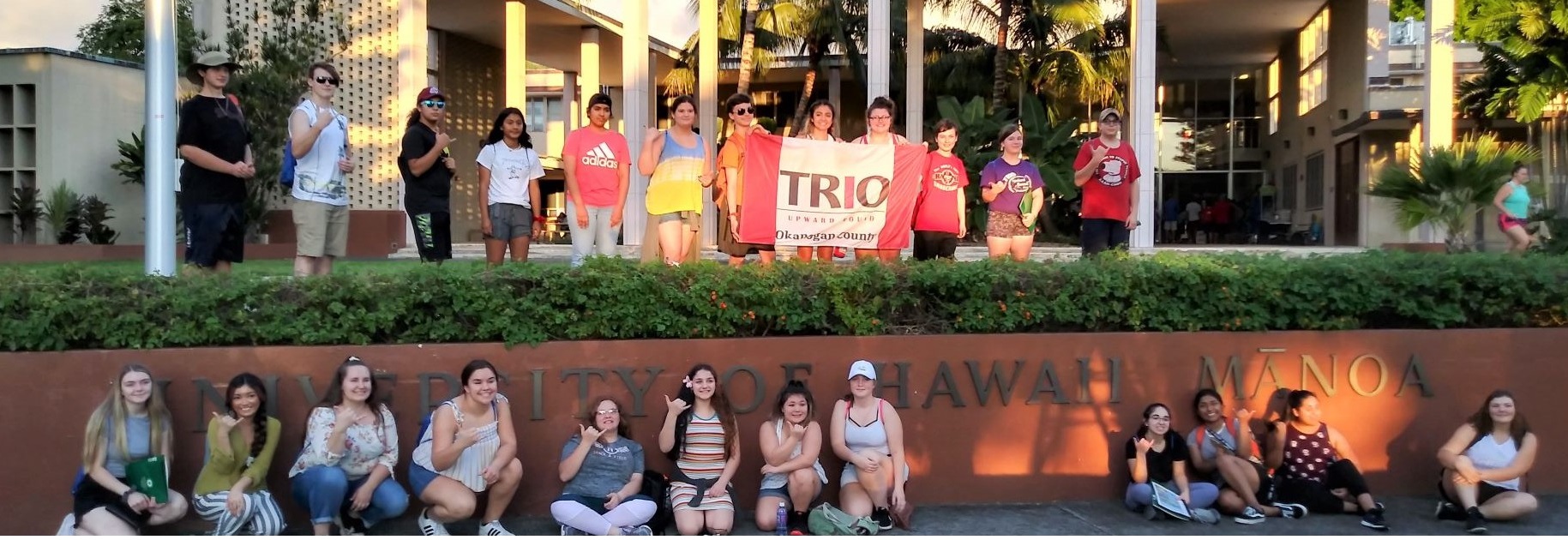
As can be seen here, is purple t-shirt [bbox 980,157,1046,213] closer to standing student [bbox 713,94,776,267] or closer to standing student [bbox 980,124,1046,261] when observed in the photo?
standing student [bbox 980,124,1046,261]

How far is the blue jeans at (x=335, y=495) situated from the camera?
203 inches

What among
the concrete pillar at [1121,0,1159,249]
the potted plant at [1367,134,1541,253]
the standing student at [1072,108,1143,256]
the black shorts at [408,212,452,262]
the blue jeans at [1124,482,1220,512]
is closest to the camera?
the blue jeans at [1124,482,1220,512]

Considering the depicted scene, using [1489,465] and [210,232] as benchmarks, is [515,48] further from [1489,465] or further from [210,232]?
[1489,465]

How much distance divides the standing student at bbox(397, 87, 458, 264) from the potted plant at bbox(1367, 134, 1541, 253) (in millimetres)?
9081

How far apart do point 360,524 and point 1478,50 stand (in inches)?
880

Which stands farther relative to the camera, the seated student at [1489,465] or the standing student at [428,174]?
the standing student at [428,174]

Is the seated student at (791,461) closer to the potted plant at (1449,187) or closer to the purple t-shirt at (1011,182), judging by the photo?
the purple t-shirt at (1011,182)

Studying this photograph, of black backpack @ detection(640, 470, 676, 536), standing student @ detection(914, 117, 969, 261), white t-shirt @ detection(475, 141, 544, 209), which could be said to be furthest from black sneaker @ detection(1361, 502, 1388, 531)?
white t-shirt @ detection(475, 141, 544, 209)

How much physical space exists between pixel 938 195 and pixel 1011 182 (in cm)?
61

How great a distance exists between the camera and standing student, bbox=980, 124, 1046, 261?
8109mm

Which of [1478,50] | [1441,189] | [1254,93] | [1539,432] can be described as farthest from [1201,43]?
[1539,432]

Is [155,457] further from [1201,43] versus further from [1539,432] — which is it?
[1201,43]

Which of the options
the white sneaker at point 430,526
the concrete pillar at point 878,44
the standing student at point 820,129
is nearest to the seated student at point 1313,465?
the standing student at point 820,129

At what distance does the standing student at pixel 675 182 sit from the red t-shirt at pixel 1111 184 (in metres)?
2.83
